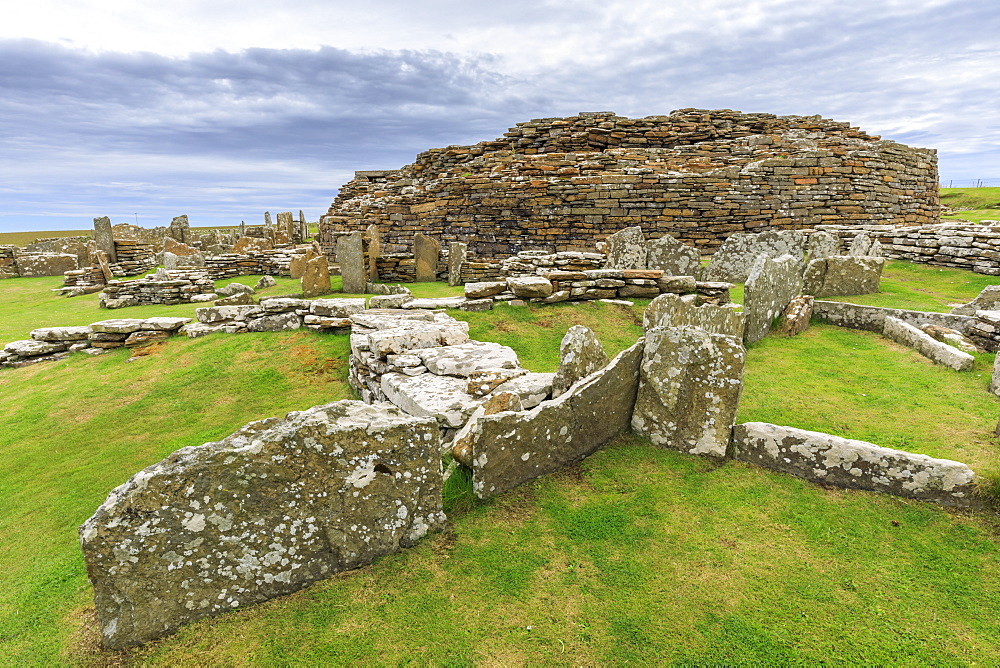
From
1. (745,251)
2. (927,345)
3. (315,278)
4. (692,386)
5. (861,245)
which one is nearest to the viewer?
(692,386)

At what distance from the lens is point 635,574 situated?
3.07 meters

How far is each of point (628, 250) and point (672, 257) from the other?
1.17 m

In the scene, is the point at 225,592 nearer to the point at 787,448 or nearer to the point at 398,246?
the point at 787,448

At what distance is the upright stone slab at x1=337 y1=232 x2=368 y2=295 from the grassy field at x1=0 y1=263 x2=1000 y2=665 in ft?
24.5

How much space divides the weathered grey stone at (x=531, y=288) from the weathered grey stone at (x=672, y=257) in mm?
3664

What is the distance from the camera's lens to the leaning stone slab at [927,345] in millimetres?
6215

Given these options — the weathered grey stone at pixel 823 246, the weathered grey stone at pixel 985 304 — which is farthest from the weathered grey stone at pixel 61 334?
the weathered grey stone at pixel 823 246

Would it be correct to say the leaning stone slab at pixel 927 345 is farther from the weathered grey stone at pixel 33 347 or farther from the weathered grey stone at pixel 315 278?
the weathered grey stone at pixel 33 347

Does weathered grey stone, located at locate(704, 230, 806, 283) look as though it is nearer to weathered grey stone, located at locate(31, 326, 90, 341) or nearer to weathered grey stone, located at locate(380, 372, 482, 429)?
weathered grey stone, located at locate(380, 372, 482, 429)

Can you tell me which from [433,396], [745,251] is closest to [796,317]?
[745,251]

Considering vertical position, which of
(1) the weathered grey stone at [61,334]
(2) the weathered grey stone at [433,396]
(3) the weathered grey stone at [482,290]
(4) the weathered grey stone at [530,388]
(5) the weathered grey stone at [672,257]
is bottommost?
(2) the weathered grey stone at [433,396]

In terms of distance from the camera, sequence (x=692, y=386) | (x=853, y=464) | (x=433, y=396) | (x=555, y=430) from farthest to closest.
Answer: (x=433, y=396)
(x=692, y=386)
(x=555, y=430)
(x=853, y=464)

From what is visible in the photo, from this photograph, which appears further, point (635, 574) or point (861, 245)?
point (861, 245)

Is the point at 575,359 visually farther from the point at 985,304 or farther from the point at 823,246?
the point at 823,246
